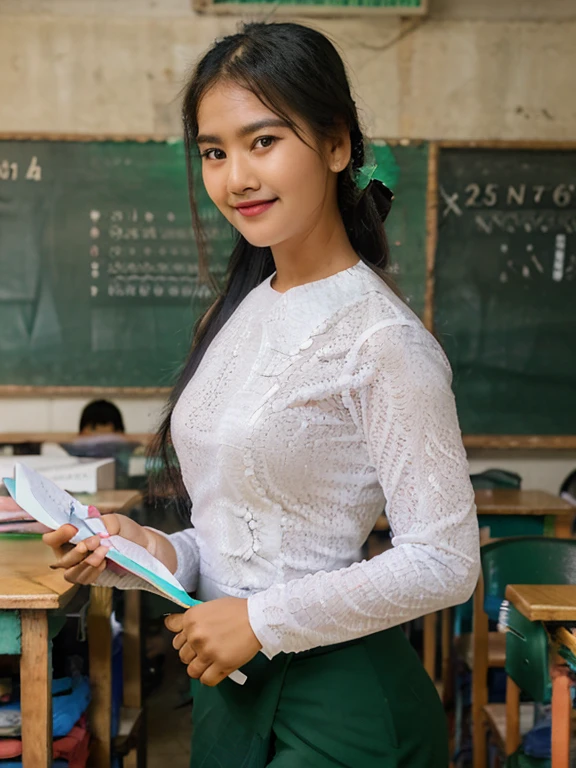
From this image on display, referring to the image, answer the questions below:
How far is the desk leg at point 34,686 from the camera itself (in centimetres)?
137

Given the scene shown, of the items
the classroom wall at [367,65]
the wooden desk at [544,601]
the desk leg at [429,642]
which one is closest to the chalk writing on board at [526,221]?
the classroom wall at [367,65]

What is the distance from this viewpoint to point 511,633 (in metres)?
1.39

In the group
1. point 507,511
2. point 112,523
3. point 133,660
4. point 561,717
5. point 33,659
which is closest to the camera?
point 112,523

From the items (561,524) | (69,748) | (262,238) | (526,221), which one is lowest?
(69,748)

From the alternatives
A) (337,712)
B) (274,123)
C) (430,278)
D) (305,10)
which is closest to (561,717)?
(337,712)

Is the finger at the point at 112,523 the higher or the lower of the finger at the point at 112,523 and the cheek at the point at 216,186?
the lower

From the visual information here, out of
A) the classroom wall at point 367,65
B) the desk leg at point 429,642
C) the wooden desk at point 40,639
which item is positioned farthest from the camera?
the classroom wall at point 367,65

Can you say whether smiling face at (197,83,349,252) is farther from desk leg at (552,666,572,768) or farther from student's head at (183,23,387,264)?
desk leg at (552,666,572,768)

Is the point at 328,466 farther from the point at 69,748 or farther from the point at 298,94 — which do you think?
the point at 69,748

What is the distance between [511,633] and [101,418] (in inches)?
75.4

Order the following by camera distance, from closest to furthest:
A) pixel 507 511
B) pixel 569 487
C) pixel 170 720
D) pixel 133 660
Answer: pixel 133 660 < pixel 507 511 < pixel 170 720 < pixel 569 487

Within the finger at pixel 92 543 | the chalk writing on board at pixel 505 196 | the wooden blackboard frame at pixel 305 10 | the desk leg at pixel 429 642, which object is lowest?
the desk leg at pixel 429 642

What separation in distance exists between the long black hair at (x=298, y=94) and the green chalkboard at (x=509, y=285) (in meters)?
1.83

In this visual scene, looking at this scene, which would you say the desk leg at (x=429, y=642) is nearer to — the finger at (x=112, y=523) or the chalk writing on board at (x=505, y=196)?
the chalk writing on board at (x=505, y=196)
